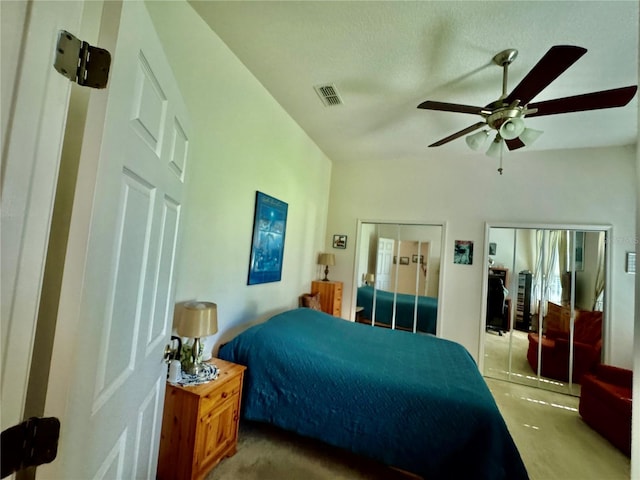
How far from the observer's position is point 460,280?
3.51 meters

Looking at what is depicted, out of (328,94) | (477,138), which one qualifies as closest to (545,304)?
(477,138)

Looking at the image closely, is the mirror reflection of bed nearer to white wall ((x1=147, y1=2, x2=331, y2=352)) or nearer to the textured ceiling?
white wall ((x1=147, y1=2, x2=331, y2=352))

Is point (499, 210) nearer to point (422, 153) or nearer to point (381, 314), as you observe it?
point (422, 153)

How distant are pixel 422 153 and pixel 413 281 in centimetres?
189

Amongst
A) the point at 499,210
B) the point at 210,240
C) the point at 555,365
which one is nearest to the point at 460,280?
the point at 499,210

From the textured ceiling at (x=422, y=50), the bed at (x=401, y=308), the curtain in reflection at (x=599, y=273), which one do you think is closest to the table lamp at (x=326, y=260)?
the bed at (x=401, y=308)

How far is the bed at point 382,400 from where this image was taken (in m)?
Answer: 1.43

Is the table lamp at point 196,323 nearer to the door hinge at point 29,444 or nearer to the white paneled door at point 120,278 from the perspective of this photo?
the white paneled door at point 120,278

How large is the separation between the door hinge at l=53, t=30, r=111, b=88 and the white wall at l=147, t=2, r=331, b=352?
0.79 metres

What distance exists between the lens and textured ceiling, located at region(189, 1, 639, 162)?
1578 mm

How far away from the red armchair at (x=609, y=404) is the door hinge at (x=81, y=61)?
3.69m

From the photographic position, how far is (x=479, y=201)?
3.50 meters

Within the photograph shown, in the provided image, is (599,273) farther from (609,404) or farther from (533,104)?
(533,104)

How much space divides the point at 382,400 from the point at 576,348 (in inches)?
122
